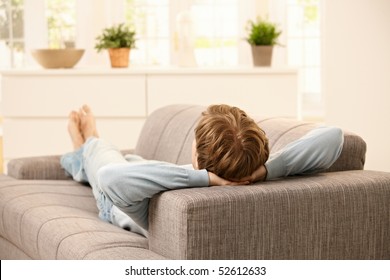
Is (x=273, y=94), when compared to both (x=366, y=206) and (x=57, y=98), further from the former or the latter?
(x=366, y=206)

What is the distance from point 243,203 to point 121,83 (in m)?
3.73

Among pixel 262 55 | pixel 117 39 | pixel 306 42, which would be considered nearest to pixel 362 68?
pixel 262 55

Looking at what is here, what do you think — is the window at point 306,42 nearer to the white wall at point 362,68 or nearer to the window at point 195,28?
the window at point 195,28

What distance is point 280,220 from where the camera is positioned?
2.30 m

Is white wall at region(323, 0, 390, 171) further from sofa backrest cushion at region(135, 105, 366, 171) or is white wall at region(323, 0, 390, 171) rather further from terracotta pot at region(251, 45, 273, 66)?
sofa backrest cushion at region(135, 105, 366, 171)

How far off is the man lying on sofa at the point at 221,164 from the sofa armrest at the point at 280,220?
4cm

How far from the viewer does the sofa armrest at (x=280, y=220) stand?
86.5 inches

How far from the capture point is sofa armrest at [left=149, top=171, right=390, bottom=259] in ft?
7.21

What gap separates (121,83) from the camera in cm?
587

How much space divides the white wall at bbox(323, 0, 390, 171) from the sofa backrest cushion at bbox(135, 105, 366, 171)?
4.69 feet

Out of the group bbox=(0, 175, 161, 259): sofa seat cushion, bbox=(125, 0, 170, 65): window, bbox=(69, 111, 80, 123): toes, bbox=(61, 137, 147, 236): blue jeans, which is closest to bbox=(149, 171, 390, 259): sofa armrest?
bbox=(0, 175, 161, 259): sofa seat cushion

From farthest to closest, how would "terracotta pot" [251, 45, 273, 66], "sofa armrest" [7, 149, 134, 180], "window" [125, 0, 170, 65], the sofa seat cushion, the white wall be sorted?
"window" [125, 0, 170, 65]
"terracotta pot" [251, 45, 273, 66]
the white wall
"sofa armrest" [7, 149, 134, 180]
the sofa seat cushion

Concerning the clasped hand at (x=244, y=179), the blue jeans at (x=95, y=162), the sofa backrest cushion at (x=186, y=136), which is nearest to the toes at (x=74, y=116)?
the blue jeans at (x=95, y=162)
